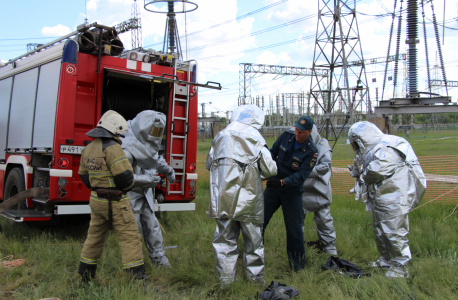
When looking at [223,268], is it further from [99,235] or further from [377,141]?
[377,141]

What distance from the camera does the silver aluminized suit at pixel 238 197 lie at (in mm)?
3646

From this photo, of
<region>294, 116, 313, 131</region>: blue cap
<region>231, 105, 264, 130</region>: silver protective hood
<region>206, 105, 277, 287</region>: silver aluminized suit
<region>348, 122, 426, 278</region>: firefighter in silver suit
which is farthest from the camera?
<region>294, 116, 313, 131</region>: blue cap

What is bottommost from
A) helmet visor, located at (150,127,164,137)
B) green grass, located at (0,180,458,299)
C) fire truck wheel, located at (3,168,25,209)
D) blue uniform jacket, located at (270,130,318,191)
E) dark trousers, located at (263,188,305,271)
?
green grass, located at (0,180,458,299)

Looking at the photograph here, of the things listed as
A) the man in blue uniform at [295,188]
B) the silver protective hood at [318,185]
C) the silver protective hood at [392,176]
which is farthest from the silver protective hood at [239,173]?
the silver protective hood at [318,185]

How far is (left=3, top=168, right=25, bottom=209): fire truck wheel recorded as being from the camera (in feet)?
19.2

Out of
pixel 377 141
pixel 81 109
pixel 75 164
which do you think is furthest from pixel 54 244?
pixel 377 141

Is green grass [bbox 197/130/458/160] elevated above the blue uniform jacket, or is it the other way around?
green grass [bbox 197/130/458/160]

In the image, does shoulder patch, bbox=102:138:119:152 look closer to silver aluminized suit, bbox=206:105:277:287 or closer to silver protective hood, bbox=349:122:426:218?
silver aluminized suit, bbox=206:105:277:287

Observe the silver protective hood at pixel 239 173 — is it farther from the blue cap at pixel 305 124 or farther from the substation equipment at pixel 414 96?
the substation equipment at pixel 414 96

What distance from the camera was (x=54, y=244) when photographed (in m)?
5.08

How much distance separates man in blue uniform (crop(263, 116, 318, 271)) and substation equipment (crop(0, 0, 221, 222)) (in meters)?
1.93

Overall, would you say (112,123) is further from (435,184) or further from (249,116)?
(435,184)

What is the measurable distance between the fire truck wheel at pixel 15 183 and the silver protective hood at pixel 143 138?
265 cm

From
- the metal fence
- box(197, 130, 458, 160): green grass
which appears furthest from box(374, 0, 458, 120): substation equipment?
box(197, 130, 458, 160): green grass
